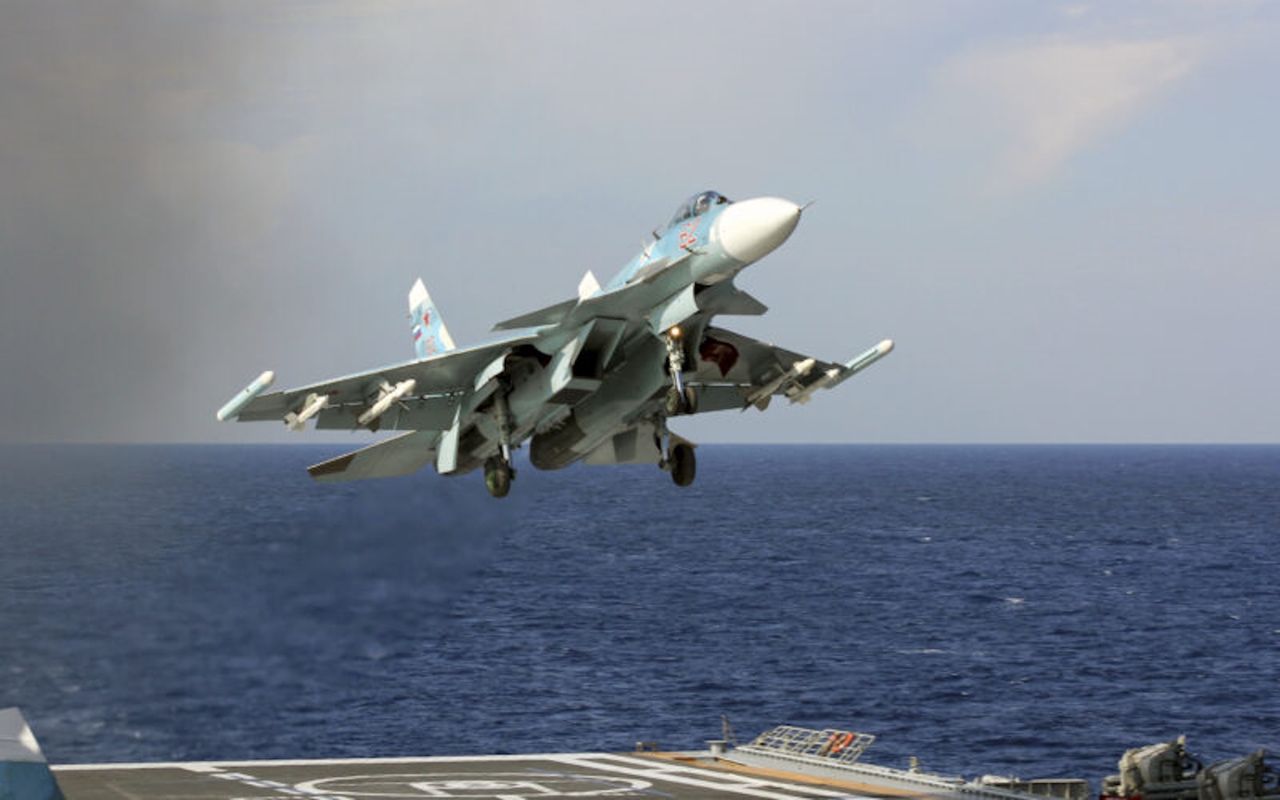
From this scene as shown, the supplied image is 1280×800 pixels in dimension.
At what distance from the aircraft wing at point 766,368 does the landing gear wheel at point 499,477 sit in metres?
6.08

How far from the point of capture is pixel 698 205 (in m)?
39.9

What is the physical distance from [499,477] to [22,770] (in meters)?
16.0

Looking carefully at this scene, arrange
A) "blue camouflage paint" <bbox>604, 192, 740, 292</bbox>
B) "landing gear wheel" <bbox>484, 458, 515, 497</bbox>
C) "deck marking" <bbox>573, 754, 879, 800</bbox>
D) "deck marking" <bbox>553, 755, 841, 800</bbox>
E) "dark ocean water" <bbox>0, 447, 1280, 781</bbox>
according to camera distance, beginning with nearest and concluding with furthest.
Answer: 1. "blue camouflage paint" <bbox>604, 192, 740, 292</bbox>
2. "landing gear wheel" <bbox>484, 458, 515, 497</bbox>
3. "deck marking" <bbox>553, 755, 841, 800</bbox>
4. "deck marking" <bbox>573, 754, 879, 800</bbox>
5. "dark ocean water" <bbox>0, 447, 1280, 781</bbox>

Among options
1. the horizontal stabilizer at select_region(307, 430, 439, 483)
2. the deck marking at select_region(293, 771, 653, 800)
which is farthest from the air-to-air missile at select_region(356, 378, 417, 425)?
the deck marking at select_region(293, 771, 653, 800)

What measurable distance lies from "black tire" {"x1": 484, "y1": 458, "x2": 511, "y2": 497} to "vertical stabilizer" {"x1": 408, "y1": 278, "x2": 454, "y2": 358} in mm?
11929

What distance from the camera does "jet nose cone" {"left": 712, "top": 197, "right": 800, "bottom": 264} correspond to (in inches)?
1435

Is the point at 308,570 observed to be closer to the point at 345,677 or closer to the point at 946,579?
the point at 345,677

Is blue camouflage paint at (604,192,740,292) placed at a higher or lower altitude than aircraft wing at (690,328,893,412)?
higher

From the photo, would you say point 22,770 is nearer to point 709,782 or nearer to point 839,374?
point 839,374

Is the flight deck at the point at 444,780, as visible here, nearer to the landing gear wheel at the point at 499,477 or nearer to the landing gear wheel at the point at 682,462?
the landing gear wheel at the point at 682,462

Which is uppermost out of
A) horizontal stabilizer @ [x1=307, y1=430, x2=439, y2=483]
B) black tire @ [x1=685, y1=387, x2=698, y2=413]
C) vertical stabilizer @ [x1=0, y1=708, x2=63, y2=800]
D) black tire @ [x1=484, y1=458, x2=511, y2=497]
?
black tire @ [x1=685, y1=387, x2=698, y2=413]

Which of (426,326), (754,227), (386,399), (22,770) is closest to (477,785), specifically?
(426,326)

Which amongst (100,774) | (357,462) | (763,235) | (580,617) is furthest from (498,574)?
(763,235)

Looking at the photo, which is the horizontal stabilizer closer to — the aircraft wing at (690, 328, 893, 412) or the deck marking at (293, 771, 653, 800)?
the aircraft wing at (690, 328, 893, 412)
